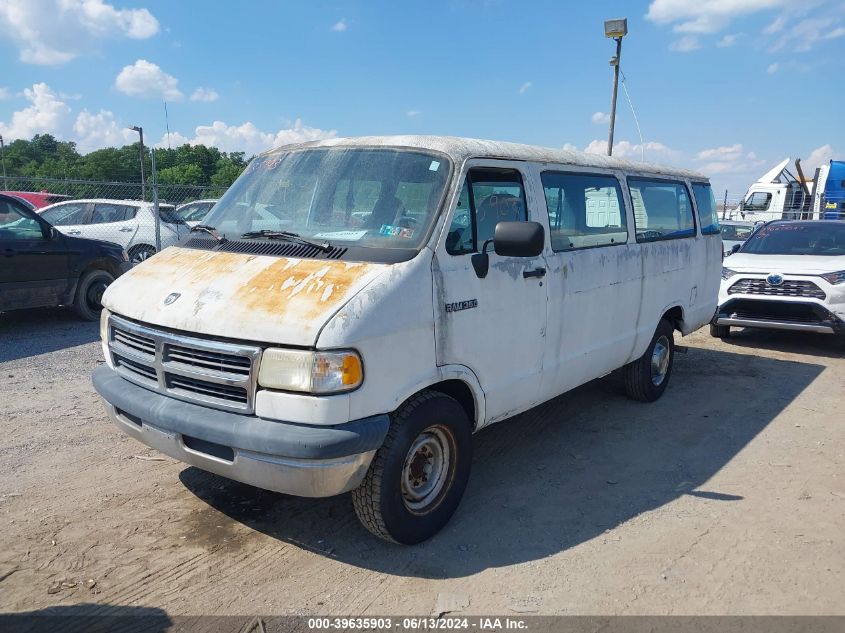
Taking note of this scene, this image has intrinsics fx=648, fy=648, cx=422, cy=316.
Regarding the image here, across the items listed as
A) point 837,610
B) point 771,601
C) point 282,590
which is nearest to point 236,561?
point 282,590

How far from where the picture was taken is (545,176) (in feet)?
14.8

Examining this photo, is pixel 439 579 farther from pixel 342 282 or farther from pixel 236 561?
pixel 342 282

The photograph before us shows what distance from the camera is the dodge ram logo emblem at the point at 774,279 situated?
864 centimetres

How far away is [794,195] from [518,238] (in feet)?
81.5

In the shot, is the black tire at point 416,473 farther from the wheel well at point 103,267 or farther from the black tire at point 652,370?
the wheel well at point 103,267

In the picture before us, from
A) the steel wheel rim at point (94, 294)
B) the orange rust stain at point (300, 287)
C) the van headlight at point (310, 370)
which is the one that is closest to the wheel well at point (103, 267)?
the steel wheel rim at point (94, 294)

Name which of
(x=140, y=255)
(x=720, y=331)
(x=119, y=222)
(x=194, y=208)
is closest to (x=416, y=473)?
(x=720, y=331)

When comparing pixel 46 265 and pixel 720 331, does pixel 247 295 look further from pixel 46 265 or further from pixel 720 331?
pixel 720 331

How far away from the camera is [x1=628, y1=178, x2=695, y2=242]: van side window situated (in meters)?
5.69

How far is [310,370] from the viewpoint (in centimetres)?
297

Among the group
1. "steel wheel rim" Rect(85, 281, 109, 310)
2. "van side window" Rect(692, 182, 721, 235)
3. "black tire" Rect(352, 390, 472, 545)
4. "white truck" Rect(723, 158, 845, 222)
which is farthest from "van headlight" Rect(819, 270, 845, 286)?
"white truck" Rect(723, 158, 845, 222)

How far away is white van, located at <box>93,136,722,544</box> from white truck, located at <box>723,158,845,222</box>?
21.7 m

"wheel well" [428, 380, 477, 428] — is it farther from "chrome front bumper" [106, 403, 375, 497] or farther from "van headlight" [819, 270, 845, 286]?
"van headlight" [819, 270, 845, 286]

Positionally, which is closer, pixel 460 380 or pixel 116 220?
pixel 460 380
